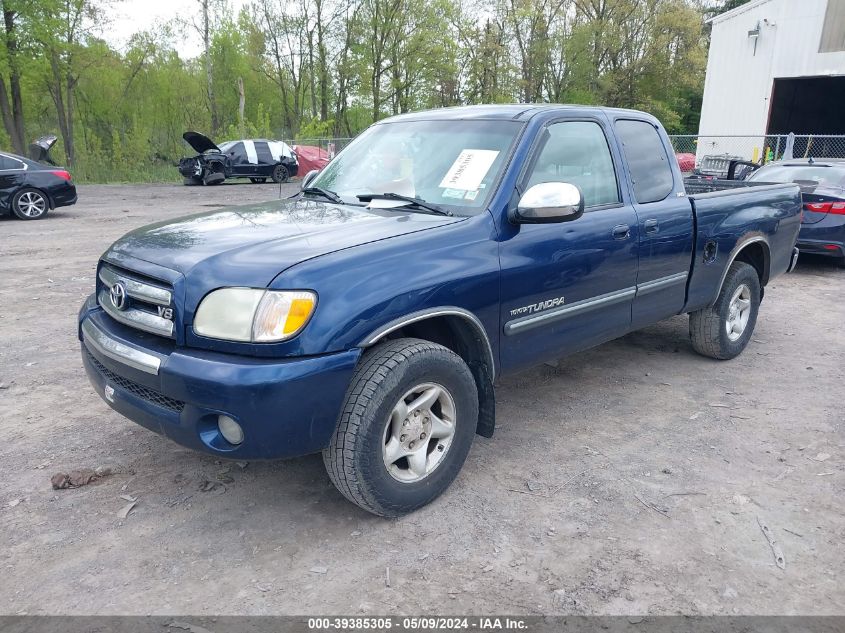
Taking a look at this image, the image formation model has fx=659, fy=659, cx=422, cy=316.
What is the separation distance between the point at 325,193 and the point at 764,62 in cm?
2420

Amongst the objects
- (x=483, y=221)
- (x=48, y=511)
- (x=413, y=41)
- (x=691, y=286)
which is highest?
(x=413, y=41)

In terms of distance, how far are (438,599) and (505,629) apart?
28 centimetres

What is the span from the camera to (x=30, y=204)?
13.3m

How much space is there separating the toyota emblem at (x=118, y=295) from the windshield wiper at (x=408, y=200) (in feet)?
4.52

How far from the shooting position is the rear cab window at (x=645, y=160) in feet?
13.9

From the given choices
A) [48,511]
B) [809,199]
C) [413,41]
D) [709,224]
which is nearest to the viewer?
[48,511]

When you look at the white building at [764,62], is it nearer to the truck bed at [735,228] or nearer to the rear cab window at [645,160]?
the truck bed at [735,228]

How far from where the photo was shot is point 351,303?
2664 millimetres

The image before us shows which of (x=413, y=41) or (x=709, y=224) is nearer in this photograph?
(x=709, y=224)

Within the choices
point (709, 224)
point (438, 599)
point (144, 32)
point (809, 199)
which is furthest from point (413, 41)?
point (438, 599)

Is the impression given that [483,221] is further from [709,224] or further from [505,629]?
[709,224]

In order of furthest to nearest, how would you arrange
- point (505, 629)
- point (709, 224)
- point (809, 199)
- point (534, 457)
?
point (809, 199)
point (709, 224)
point (534, 457)
point (505, 629)

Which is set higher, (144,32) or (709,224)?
(144,32)

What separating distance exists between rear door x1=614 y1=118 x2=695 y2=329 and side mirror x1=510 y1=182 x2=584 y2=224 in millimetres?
1034
